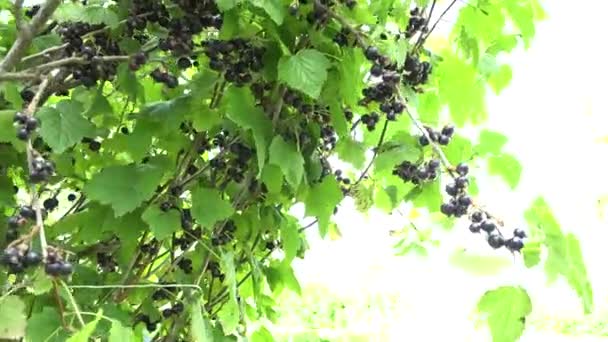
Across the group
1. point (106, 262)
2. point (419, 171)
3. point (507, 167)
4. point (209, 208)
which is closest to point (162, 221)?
point (209, 208)

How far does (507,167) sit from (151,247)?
395 mm

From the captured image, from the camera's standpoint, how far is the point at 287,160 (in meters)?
0.75

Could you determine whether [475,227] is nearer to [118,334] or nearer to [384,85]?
[384,85]

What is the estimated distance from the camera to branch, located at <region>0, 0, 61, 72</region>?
0.69 m

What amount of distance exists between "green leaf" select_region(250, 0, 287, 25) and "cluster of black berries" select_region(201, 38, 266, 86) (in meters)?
0.05

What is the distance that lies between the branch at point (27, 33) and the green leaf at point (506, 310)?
44 centimetres

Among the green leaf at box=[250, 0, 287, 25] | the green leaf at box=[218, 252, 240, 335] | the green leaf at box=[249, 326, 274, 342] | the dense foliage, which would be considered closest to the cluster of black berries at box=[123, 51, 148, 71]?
the dense foliage

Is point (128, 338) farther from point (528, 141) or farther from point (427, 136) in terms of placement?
point (528, 141)

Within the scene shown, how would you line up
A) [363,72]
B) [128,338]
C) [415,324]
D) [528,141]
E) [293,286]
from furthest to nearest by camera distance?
[528,141] < [415,324] < [293,286] < [363,72] < [128,338]

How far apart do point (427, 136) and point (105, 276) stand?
40 cm

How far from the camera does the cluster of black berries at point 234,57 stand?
0.74m

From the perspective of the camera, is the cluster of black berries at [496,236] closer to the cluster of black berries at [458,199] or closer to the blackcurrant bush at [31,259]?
the cluster of black berries at [458,199]

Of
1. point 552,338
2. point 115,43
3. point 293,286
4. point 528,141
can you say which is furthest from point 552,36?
point 115,43

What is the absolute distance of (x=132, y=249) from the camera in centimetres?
85
